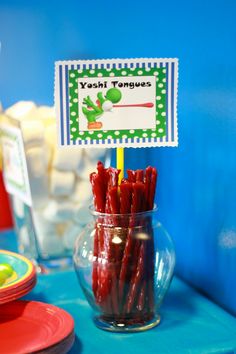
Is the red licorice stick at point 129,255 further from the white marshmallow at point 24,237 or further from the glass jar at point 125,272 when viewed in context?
the white marshmallow at point 24,237

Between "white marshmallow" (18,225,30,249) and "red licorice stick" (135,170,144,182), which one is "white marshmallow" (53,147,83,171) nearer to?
"white marshmallow" (18,225,30,249)

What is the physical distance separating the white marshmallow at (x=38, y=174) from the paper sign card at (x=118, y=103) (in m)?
0.25

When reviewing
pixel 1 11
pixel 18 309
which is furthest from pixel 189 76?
pixel 1 11

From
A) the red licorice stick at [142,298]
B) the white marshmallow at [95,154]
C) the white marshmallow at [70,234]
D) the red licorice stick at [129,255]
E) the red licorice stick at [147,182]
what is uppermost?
the white marshmallow at [95,154]

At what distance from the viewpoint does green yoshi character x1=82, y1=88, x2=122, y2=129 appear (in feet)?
2.93

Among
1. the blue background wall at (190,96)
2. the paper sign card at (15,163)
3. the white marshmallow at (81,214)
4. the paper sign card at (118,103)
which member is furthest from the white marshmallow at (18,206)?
the paper sign card at (118,103)

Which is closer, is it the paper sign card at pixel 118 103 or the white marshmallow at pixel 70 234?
the paper sign card at pixel 118 103

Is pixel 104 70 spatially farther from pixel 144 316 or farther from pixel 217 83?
pixel 144 316

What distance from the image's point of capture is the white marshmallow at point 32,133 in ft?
3.70

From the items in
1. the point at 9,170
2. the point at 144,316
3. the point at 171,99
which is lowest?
the point at 144,316

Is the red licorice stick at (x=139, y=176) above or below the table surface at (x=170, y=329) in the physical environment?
above

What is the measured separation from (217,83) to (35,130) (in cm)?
38

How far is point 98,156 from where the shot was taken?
3.85 feet

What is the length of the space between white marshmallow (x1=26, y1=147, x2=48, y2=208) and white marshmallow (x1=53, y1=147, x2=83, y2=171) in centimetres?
2
